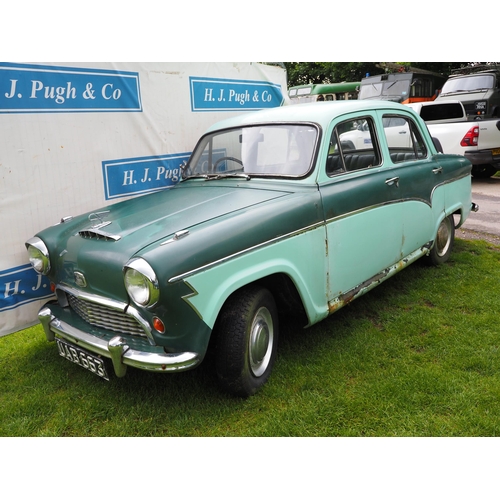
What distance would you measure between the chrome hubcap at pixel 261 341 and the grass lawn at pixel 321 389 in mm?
156

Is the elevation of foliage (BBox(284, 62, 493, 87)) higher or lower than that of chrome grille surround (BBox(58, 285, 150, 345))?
higher

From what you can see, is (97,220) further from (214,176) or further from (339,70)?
(339,70)

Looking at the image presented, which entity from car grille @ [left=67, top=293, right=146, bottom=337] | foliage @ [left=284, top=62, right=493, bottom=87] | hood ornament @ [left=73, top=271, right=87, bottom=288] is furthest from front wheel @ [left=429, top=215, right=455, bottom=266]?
foliage @ [left=284, top=62, right=493, bottom=87]

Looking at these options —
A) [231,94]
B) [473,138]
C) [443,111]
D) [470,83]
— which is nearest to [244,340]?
[231,94]

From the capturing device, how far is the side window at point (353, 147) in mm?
3754

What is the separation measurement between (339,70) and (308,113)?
24935 mm

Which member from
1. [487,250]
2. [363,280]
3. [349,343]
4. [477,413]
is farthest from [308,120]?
[487,250]

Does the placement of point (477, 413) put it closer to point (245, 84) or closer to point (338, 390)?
point (338, 390)

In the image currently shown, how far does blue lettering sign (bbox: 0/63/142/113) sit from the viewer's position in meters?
3.86

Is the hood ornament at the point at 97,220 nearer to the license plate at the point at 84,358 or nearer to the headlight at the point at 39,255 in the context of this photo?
the headlight at the point at 39,255

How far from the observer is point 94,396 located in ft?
10.8

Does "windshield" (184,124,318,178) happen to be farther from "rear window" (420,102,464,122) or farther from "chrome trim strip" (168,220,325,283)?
"rear window" (420,102,464,122)

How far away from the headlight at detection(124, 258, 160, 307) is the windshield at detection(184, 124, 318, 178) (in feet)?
4.89

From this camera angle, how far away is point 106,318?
3002 millimetres
